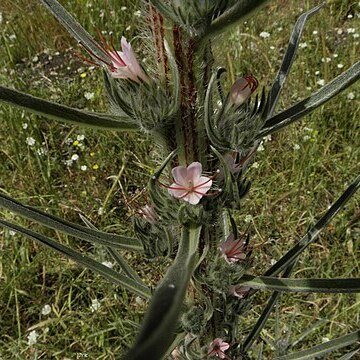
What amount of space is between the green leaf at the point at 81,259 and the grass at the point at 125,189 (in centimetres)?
71

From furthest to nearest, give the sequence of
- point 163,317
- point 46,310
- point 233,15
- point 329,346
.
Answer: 1. point 46,310
2. point 329,346
3. point 233,15
4. point 163,317

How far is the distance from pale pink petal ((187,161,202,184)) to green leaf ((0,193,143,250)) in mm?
191

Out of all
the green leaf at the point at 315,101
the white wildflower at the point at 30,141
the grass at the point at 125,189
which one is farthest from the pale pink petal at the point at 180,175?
the white wildflower at the point at 30,141

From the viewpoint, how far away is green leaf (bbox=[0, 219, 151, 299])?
1014 mm

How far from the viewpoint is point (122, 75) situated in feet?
2.82

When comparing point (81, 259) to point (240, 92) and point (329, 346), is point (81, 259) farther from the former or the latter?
point (329, 346)

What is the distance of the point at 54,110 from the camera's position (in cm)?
73

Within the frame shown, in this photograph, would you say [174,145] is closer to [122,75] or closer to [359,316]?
[122,75]

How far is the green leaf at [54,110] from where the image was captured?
2.29 feet

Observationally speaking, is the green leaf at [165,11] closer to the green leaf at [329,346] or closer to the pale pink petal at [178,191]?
the pale pink petal at [178,191]

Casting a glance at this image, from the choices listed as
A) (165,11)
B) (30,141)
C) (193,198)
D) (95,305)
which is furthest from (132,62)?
(30,141)

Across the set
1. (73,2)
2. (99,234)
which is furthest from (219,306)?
(73,2)

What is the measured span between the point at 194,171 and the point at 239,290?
34 cm

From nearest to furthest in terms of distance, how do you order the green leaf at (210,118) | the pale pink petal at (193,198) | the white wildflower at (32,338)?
the green leaf at (210,118) → the pale pink petal at (193,198) → the white wildflower at (32,338)
